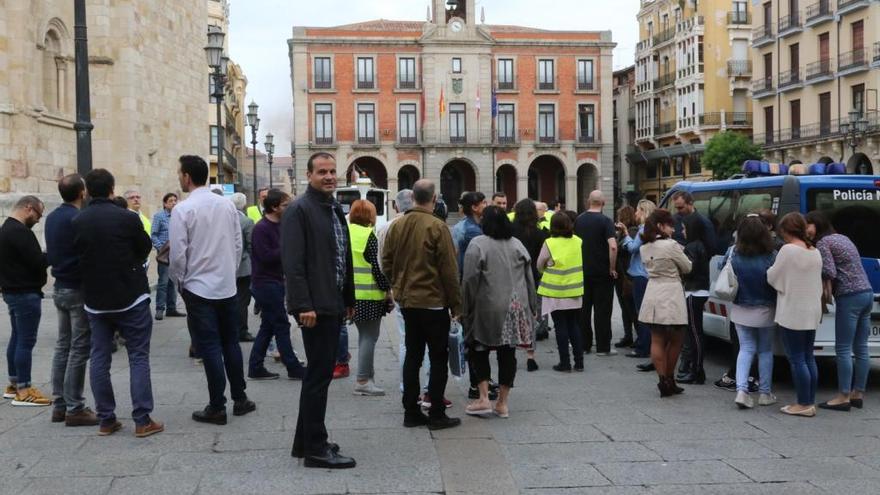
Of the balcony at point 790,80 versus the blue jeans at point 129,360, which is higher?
the balcony at point 790,80

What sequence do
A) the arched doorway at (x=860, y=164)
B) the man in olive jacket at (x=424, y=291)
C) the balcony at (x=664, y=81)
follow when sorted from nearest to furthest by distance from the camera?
1. the man in olive jacket at (x=424, y=291)
2. the arched doorway at (x=860, y=164)
3. the balcony at (x=664, y=81)

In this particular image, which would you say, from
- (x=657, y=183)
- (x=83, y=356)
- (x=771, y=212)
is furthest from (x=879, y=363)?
(x=657, y=183)

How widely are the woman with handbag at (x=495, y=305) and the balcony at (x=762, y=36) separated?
146 ft

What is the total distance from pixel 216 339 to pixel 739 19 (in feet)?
187

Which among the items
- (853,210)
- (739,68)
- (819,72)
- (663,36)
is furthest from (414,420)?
(663,36)

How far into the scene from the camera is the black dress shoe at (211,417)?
648 centimetres

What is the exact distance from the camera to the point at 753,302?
725 centimetres

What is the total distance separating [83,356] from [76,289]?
0.49 metres

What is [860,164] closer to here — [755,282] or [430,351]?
[755,282]

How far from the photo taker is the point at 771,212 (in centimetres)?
812

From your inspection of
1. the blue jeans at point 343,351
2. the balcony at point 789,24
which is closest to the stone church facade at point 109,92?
the blue jeans at point 343,351

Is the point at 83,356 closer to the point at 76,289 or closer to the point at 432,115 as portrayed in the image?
the point at 76,289

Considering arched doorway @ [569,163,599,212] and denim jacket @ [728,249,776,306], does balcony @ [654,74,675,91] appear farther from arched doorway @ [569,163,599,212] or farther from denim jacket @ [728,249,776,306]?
denim jacket @ [728,249,776,306]

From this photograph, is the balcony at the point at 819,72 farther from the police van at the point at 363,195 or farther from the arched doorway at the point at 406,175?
the arched doorway at the point at 406,175
